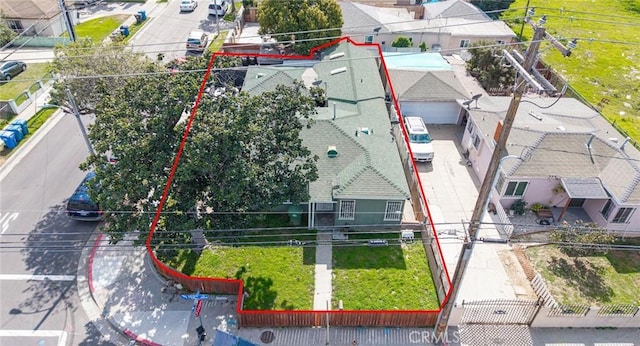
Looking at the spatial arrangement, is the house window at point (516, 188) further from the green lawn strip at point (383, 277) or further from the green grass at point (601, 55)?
the green grass at point (601, 55)

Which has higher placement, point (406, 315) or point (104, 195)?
point (104, 195)

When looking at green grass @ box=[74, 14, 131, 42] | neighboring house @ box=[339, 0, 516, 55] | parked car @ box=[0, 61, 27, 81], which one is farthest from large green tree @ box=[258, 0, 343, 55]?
parked car @ box=[0, 61, 27, 81]

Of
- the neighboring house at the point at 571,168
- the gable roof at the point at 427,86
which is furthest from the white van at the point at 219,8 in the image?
the neighboring house at the point at 571,168

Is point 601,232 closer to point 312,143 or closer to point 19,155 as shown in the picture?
point 312,143

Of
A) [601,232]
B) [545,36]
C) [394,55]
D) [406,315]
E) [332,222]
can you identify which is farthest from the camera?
[394,55]

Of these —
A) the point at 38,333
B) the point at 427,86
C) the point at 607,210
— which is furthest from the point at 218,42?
the point at 607,210

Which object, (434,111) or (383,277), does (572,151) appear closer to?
(434,111)

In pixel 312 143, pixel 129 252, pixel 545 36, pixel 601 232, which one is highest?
pixel 545 36

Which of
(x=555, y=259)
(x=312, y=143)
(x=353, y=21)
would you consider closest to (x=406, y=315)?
(x=555, y=259)
